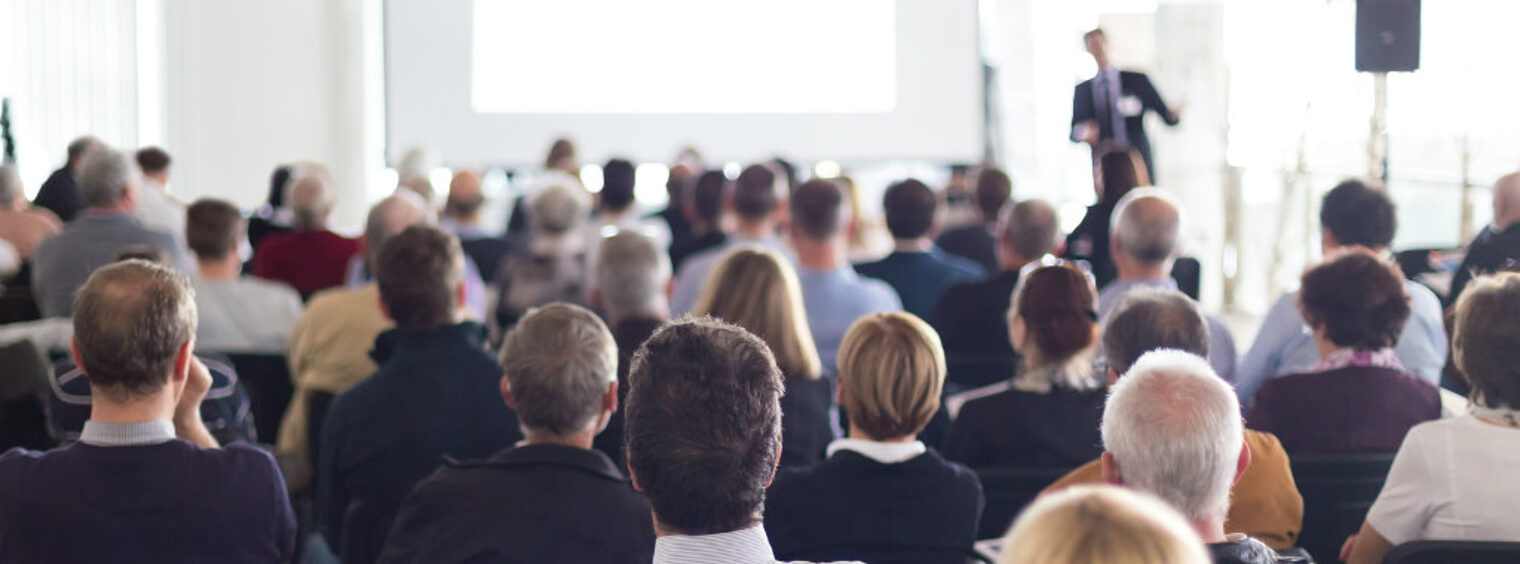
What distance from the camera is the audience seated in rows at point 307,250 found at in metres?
5.44

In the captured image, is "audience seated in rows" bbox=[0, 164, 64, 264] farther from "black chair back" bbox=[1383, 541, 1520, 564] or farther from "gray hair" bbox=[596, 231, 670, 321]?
"black chair back" bbox=[1383, 541, 1520, 564]

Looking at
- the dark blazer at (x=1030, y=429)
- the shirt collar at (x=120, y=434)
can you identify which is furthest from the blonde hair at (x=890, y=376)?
the shirt collar at (x=120, y=434)

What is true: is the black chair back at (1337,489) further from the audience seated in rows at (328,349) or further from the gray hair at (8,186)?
the gray hair at (8,186)

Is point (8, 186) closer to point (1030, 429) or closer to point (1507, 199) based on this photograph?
point (1030, 429)

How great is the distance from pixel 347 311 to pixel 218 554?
1867 mm

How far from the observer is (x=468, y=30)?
374 inches

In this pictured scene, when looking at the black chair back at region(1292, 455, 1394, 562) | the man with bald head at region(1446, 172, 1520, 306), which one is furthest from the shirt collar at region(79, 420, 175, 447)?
the man with bald head at region(1446, 172, 1520, 306)

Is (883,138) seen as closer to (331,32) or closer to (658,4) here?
(658,4)

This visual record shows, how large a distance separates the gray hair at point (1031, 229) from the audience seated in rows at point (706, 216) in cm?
155

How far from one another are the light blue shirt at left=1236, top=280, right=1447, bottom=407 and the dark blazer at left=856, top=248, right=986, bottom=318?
131 centimetres

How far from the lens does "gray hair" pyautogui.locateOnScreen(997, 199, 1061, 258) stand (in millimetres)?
4543

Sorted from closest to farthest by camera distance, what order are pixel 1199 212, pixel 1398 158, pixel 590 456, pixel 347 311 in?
→ 1. pixel 590 456
2. pixel 347 311
3. pixel 1398 158
4. pixel 1199 212

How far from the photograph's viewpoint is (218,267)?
4316 mm

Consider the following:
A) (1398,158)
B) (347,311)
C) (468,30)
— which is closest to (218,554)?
(347,311)
